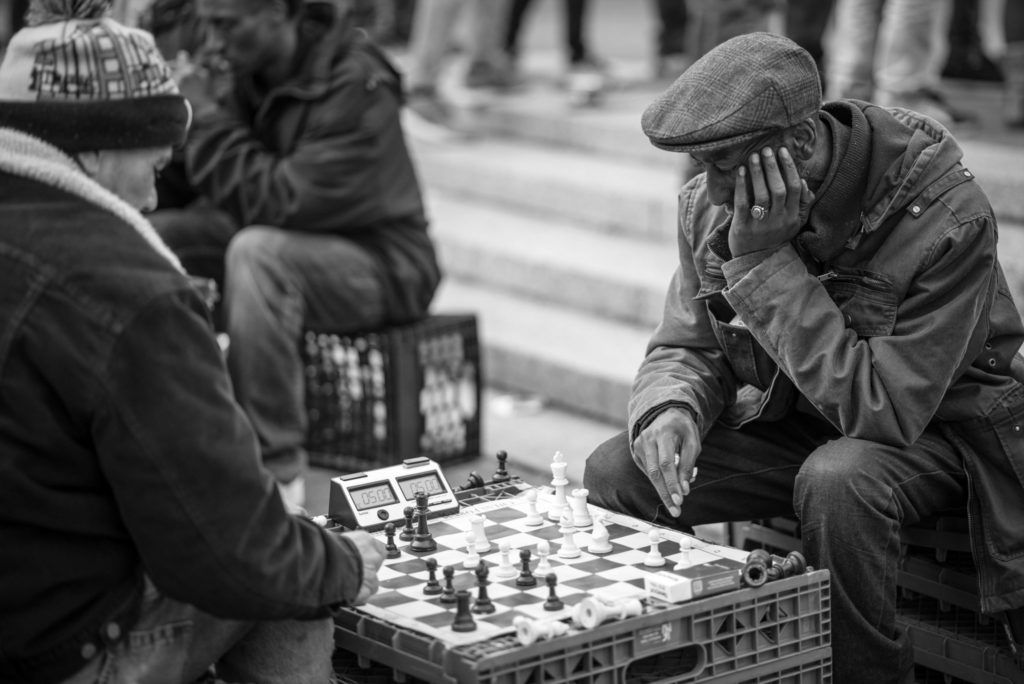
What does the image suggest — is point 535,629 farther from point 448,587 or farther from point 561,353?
point 561,353

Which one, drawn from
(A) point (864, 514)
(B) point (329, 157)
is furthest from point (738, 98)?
(B) point (329, 157)

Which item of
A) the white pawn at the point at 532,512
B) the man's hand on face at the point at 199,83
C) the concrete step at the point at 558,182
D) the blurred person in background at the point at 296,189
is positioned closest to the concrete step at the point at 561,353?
the concrete step at the point at 558,182

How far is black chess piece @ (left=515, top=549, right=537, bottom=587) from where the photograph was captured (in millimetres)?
2752

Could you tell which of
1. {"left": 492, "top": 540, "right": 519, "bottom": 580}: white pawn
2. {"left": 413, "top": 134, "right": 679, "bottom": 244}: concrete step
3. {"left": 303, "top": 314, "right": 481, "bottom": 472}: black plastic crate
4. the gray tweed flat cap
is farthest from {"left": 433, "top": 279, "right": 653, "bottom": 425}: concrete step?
{"left": 492, "top": 540, "right": 519, "bottom": 580}: white pawn

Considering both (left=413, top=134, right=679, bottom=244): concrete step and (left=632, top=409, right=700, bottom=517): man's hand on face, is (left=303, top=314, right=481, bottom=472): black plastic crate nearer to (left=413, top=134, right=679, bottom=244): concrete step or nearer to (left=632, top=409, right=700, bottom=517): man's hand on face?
(left=413, top=134, right=679, bottom=244): concrete step

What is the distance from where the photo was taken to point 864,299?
3.08 meters

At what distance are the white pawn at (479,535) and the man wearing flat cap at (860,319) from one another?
395mm

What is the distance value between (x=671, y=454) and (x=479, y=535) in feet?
1.45

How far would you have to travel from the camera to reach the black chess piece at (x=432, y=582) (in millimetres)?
2727

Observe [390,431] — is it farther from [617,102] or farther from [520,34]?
[520,34]

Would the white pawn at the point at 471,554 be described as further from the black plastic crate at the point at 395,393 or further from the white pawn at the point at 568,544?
the black plastic crate at the point at 395,393

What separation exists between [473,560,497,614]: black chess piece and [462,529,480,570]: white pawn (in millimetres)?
174

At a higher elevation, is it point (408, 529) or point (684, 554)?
point (684, 554)

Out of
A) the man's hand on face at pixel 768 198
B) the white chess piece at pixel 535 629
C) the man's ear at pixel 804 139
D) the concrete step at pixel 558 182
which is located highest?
the man's ear at pixel 804 139
